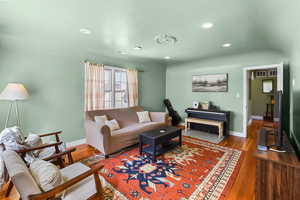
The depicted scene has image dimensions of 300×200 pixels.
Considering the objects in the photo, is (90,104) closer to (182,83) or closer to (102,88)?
(102,88)

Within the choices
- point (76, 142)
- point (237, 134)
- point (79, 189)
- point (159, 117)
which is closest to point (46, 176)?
point (79, 189)

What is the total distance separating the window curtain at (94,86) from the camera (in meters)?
3.55

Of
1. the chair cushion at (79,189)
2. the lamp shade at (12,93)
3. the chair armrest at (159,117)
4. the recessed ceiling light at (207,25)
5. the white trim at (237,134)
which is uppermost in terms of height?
the recessed ceiling light at (207,25)

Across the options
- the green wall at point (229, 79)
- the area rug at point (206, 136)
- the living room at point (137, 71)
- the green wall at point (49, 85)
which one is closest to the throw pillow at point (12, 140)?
the living room at point (137, 71)

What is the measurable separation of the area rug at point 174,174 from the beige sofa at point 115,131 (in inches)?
9.5

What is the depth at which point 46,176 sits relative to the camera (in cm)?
118

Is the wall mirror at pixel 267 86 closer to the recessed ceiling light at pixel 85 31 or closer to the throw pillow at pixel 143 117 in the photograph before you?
the throw pillow at pixel 143 117

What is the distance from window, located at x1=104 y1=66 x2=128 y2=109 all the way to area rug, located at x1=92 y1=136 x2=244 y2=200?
69.8 inches

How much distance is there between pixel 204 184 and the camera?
6.34 ft

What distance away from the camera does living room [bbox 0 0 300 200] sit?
5.71 feet

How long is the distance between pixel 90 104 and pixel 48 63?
1.30 meters

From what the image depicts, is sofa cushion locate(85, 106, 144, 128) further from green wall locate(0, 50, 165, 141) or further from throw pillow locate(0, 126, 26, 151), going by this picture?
throw pillow locate(0, 126, 26, 151)

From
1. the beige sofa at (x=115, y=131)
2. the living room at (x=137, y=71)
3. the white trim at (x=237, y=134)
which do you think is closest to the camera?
the living room at (x=137, y=71)

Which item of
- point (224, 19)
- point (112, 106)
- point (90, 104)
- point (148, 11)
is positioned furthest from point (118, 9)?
point (112, 106)
